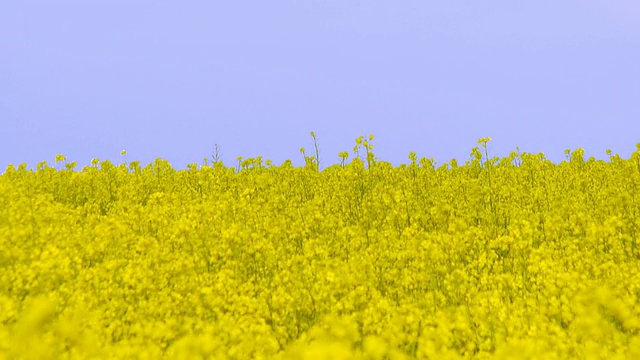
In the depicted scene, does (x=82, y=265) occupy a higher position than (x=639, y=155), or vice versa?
(x=639, y=155)

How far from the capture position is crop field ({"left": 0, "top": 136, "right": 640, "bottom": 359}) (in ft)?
18.3

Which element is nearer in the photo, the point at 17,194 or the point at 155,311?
the point at 155,311

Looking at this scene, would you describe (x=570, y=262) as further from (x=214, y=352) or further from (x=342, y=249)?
(x=214, y=352)

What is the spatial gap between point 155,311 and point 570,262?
16.9ft

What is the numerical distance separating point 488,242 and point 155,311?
16.7 feet

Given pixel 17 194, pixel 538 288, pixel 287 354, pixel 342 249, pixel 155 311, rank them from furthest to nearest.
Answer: pixel 17 194, pixel 342 249, pixel 538 288, pixel 155 311, pixel 287 354

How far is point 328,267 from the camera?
25.4 ft

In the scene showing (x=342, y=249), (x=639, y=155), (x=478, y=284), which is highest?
(x=639, y=155)

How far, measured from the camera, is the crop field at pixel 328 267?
5586 mm

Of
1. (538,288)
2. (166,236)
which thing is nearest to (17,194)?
(166,236)

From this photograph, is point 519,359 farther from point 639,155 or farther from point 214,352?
point 639,155

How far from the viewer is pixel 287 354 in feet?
17.0

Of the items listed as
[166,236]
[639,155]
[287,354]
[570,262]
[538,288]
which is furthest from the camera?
[639,155]

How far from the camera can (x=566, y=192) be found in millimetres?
Result: 11711
